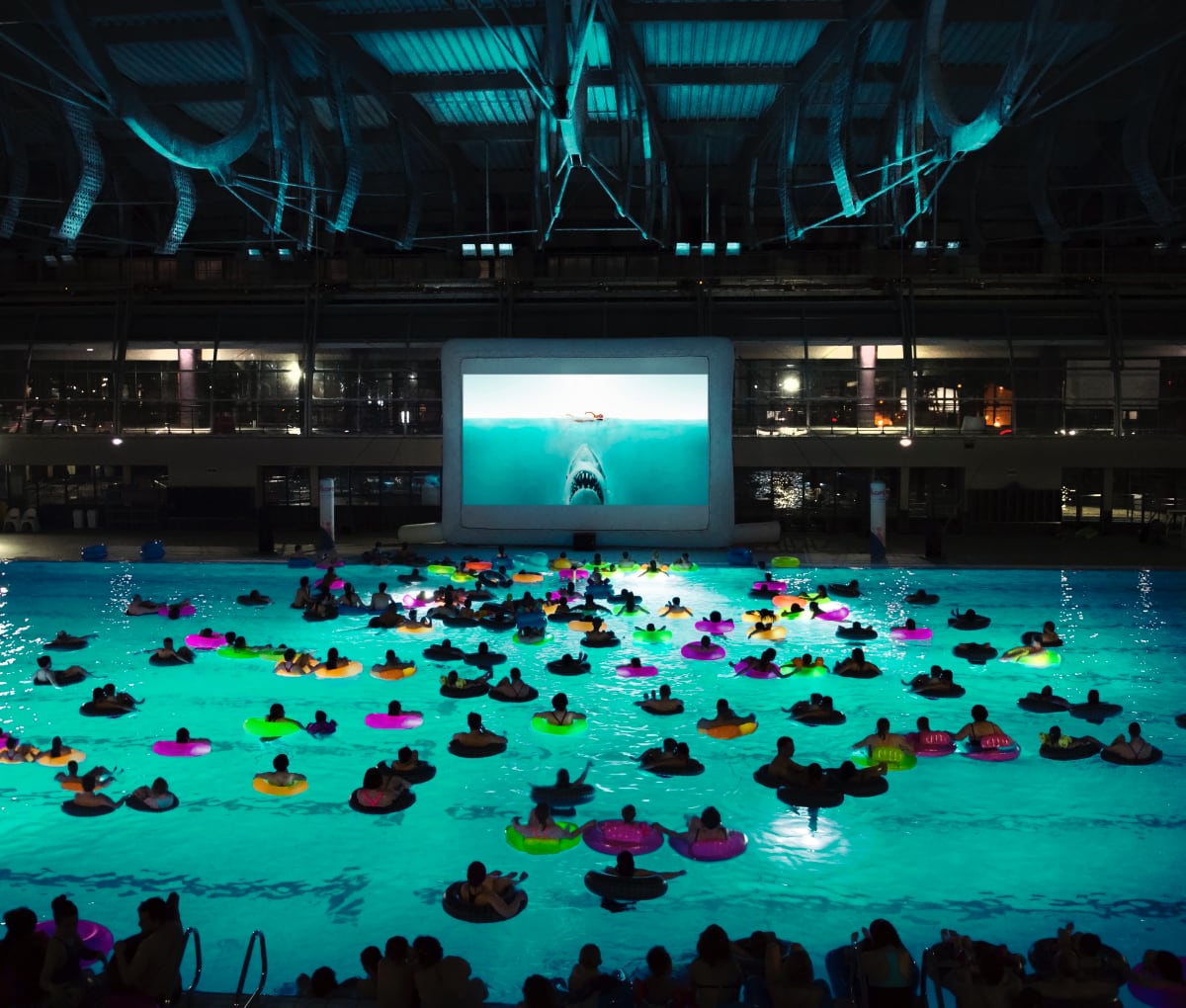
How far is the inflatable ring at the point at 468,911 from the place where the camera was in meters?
9.46

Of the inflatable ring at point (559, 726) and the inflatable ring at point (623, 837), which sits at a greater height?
the inflatable ring at point (559, 726)

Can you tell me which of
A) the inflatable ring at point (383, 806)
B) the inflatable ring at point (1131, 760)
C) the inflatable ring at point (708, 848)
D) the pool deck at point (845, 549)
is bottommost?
the inflatable ring at point (708, 848)

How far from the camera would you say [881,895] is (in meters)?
9.97

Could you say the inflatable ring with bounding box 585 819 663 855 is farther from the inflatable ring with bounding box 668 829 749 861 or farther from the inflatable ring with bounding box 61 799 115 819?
the inflatable ring with bounding box 61 799 115 819

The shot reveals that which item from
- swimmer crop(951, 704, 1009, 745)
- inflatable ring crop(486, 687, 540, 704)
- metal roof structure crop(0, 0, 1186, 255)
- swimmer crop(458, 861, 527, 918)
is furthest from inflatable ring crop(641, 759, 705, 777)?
metal roof structure crop(0, 0, 1186, 255)

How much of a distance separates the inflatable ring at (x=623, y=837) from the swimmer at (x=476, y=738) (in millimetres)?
2851

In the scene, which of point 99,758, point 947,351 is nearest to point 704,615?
point 99,758

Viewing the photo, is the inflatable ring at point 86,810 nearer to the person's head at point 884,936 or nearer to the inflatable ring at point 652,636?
the person's head at point 884,936

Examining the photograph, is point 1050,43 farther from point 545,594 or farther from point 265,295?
point 265,295

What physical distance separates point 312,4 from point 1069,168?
77.1 ft

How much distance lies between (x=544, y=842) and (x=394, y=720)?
14.9ft

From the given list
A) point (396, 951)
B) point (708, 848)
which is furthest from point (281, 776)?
point (396, 951)

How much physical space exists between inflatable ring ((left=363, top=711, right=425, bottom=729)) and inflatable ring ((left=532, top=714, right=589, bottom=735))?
5.54 feet

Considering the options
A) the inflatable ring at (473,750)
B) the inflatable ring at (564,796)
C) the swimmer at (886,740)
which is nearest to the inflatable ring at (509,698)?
the inflatable ring at (473,750)
